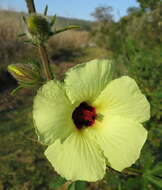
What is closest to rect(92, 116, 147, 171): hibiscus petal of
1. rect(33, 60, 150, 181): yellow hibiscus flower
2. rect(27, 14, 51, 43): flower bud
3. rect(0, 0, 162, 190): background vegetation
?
rect(33, 60, 150, 181): yellow hibiscus flower

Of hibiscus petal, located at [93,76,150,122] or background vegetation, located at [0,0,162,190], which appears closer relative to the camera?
hibiscus petal, located at [93,76,150,122]

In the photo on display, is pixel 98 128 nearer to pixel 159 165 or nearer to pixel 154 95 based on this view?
pixel 159 165

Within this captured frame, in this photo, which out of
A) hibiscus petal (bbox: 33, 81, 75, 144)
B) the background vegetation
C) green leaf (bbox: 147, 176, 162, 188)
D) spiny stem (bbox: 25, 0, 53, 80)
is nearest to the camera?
hibiscus petal (bbox: 33, 81, 75, 144)

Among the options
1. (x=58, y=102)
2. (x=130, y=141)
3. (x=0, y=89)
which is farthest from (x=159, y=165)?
(x=0, y=89)

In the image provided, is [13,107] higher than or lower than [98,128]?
lower

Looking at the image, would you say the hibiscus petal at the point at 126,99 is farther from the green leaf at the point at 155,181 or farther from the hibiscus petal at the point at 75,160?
the green leaf at the point at 155,181

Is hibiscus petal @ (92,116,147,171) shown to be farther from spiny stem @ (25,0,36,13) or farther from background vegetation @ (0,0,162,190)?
spiny stem @ (25,0,36,13)
